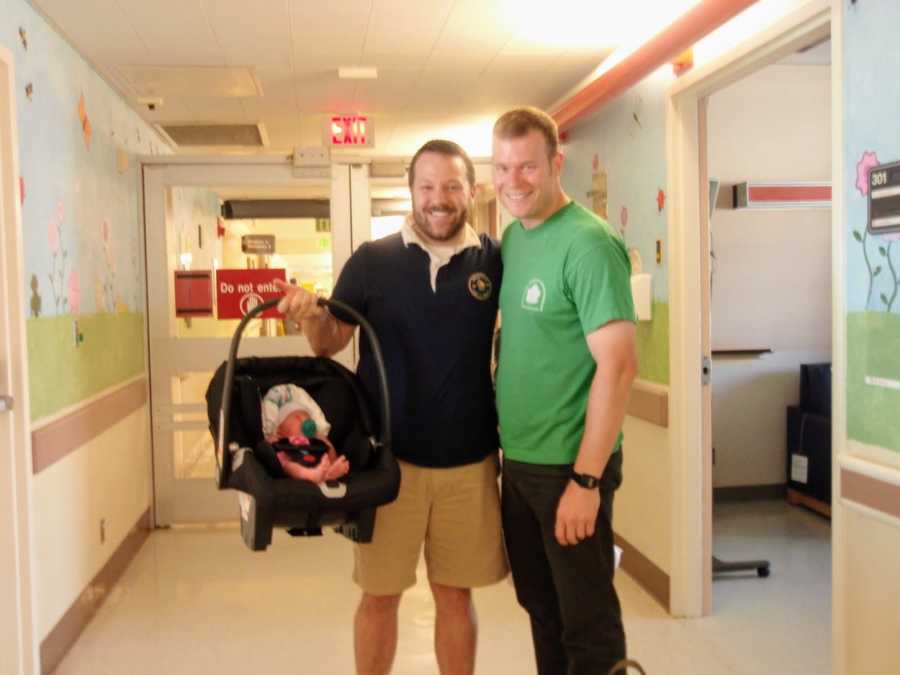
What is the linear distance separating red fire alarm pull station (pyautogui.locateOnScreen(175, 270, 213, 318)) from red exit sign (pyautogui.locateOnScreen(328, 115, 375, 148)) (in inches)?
39.8

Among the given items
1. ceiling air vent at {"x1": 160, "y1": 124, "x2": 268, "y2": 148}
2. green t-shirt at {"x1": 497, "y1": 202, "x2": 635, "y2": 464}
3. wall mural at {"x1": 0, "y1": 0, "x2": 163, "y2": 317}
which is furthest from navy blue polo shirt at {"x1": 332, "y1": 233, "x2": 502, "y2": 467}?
ceiling air vent at {"x1": 160, "y1": 124, "x2": 268, "y2": 148}

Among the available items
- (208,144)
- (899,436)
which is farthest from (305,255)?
(899,436)

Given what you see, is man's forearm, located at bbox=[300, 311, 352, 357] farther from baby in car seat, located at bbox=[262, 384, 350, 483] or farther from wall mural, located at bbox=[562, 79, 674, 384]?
wall mural, located at bbox=[562, 79, 674, 384]

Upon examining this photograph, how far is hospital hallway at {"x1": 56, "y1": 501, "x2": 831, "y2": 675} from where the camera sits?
2793mm

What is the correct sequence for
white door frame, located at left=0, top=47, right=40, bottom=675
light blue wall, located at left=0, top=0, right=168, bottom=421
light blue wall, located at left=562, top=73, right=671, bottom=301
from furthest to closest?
1. light blue wall, located at left=562, top=73, right=671, bottom=301
2. light blue wall, located at left=0, top=0, right=168, bottom=421
3. white door frame, located at left=0, top=47, right=40, bottom=675

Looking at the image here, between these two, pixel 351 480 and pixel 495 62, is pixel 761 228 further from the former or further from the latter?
pixel 351 480

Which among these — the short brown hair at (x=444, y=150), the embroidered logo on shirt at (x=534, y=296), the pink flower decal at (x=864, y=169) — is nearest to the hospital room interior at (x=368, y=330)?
the pink flower decal at (x=864, y=169)

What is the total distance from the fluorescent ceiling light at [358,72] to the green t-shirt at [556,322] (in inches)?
86.3

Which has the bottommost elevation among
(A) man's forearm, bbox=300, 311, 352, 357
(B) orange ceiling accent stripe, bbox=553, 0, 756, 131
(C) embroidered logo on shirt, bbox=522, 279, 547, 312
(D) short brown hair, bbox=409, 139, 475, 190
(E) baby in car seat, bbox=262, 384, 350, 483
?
(E) baby in car seat, bbox=262, 384, 350, 483

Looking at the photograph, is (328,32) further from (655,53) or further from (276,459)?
(276,459)

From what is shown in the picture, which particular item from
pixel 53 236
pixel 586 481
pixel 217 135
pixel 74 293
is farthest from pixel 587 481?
pixel 217 135

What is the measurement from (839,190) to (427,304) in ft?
3.60

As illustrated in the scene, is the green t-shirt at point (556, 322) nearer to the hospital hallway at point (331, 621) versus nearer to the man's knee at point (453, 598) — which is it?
the man's knee at point (453, 598)

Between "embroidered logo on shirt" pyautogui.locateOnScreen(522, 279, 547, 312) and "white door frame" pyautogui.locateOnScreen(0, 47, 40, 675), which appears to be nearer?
"embroidered logo on shirt" pyautogui.locateOnScreen(522, 279, 547, 312)
